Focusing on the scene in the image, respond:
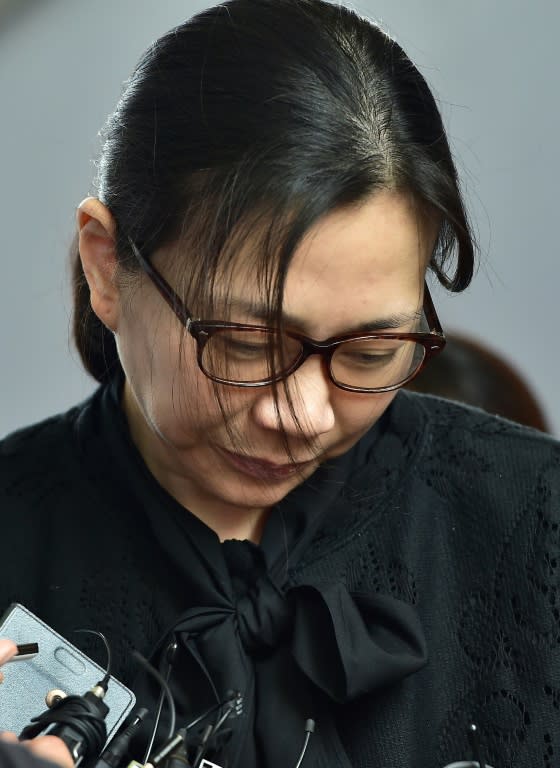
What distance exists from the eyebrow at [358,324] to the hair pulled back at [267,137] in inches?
0.5

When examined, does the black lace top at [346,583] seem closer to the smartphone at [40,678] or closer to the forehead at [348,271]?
the smartphone at [40,678]

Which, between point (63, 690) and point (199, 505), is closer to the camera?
→ point (63, 690)

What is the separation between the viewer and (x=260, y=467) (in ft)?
3.58

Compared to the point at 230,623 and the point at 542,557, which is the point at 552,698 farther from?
the point at 230,623

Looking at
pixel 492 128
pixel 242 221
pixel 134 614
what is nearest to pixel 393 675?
pixel 134 614

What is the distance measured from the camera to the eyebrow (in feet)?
3.18

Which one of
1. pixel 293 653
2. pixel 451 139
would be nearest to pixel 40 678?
pixel 293 653

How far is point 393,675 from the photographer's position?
44.7 inches

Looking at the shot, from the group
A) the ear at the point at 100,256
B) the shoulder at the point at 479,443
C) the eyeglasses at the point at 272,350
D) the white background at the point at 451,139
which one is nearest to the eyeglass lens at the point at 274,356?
the eyeglasses at the point at 272,350

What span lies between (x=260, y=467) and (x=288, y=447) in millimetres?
58

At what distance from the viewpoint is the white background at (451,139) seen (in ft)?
6.91

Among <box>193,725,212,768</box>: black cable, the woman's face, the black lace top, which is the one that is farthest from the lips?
<box>193,725,212,768</box>: black cable

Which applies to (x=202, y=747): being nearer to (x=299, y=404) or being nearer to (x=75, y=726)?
(x=75, y=726)

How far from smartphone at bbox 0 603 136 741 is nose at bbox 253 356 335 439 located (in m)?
0.26
